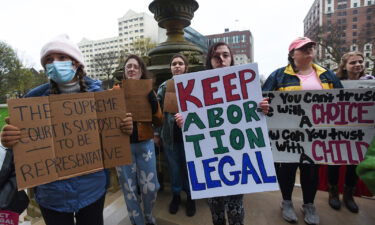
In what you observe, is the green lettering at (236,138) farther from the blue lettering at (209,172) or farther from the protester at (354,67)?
the protester at (354,67)

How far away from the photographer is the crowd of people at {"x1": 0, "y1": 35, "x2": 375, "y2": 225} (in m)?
1.31

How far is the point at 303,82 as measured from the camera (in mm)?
2057

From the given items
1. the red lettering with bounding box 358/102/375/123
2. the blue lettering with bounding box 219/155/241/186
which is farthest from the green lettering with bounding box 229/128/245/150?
the red lettering with bounding box 358/102/375/123

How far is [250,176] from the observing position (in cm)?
153

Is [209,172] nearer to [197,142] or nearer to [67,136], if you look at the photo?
[197,142]

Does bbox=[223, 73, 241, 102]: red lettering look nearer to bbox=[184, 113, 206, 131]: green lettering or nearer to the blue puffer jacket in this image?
bbox=[184, 113, 206, 131]: green lettering

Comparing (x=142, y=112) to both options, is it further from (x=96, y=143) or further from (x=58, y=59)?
(x=58, y=59)

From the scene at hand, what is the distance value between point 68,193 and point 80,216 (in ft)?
0.66

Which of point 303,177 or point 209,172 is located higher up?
point 209,172

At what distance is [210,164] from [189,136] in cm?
26

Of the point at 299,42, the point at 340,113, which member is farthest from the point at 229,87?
the point at 340,113

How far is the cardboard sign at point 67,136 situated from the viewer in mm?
1165

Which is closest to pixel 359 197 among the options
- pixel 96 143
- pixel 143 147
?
pixel 143 147

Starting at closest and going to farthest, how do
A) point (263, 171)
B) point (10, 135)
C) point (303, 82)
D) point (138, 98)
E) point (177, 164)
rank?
point (10, 135) < point (263, 171) < point (138, 98) < point (303, 82) < point (177, 164)
